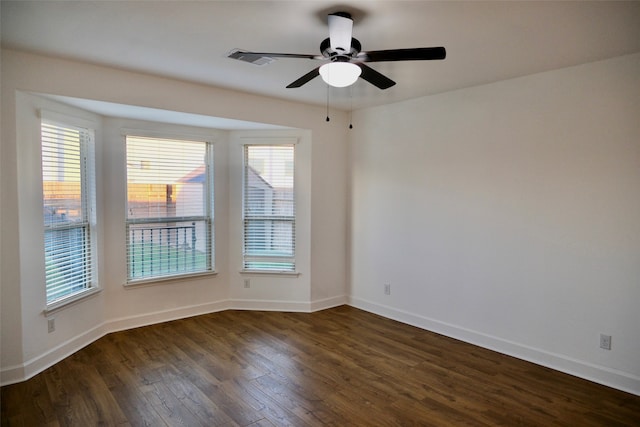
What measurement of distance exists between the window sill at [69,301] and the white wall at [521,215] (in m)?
3.20

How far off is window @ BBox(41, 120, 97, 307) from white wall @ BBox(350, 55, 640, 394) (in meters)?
3.22

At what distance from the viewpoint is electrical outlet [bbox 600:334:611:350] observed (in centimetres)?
308

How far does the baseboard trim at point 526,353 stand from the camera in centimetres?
303

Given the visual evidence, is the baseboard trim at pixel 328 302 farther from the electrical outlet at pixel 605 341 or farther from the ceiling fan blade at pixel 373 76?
the ceiling fan blade at pixel 373 76

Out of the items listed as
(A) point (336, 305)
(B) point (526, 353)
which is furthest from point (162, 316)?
(B) point (526, 353)

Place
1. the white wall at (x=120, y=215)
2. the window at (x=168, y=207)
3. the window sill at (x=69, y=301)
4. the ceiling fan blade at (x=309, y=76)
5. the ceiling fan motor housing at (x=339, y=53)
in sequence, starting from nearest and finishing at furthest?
the ceiling fan motor housing at (x=339, y=53), the ceiling fan blade at (x=309, y=76), the white wall at (x=120, y=215), the window sill at (x=69, y=301), the window at (x=168, y=207)

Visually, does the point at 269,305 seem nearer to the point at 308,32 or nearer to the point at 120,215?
the point at 120,215

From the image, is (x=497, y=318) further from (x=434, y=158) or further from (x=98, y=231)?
(x=98, y=231)

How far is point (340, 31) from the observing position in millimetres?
2250

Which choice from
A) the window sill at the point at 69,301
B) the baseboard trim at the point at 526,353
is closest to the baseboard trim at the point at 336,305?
the baseboard trim at the point at 526,353

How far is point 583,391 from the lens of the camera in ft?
9.82

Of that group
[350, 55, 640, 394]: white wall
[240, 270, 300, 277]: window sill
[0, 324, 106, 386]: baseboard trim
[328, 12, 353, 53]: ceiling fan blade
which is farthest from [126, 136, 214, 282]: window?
[328, 12, 353, 53]: ceiling fan blade

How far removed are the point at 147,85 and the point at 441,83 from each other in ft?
9.34

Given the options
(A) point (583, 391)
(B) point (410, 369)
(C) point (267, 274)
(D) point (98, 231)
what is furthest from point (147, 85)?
(A) point (583, 391)
